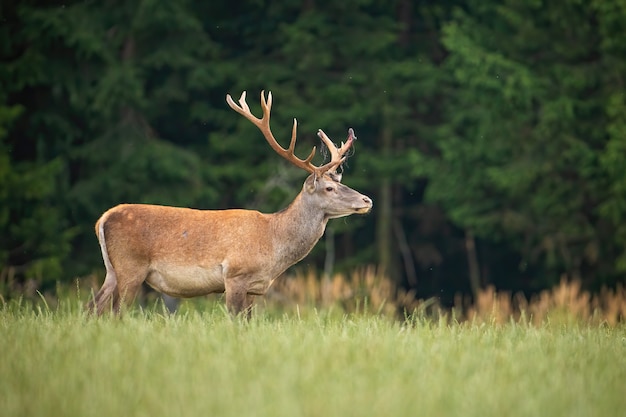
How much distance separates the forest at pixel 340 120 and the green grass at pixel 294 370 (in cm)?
1142

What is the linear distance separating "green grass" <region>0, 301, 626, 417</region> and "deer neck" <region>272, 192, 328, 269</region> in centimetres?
118

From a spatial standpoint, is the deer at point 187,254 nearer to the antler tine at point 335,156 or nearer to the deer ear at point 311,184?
the deer ear at point 311,184

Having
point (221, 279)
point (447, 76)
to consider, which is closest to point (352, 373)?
point (221, 279)

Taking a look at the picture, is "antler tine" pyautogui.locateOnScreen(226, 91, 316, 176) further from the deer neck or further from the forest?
the forest

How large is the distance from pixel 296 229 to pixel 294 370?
10.7ft

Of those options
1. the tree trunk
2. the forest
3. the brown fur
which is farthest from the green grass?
the tree trunk

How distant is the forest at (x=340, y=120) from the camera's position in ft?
68.1

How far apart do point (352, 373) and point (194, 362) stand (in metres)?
0.85

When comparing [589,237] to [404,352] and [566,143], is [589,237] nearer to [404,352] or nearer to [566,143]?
[566,143]

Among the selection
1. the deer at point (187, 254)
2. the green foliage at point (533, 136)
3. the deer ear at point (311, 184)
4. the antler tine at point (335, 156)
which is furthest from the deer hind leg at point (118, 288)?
the green foliage at point (533, 136)

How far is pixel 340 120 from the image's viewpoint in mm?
22531

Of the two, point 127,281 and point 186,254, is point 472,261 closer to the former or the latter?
point 186,254

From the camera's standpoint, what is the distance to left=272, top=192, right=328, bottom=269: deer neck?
9.98 m

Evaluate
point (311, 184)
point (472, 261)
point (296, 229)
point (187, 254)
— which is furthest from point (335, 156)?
point (472, 261)
